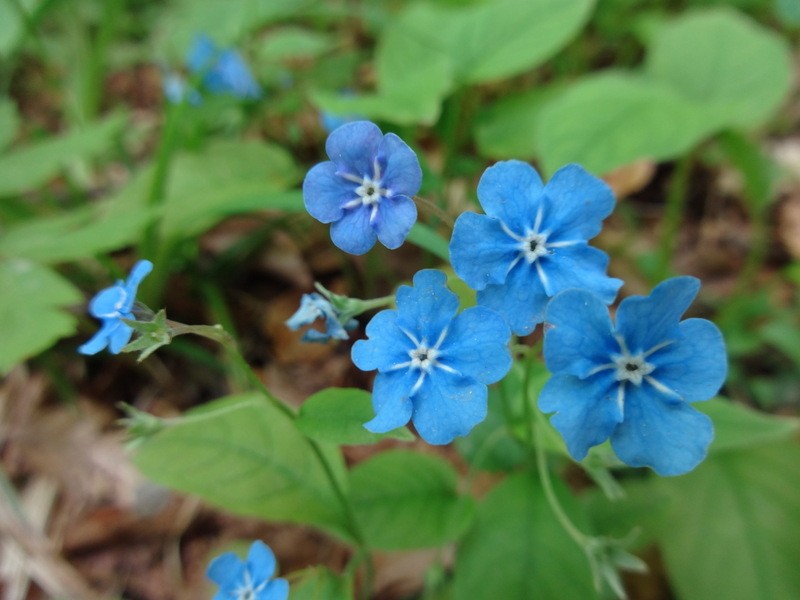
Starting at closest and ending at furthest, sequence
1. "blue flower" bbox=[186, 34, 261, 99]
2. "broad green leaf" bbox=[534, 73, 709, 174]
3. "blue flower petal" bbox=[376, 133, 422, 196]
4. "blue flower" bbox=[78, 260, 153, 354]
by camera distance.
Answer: "blue flower petal" bbox=[376, 133, 422, 196], "blue flower" bbox=[78, 260, 153, 354], "broad green leaf" bbox=[534, 73, 709, 174], "blue flower" bbox=[186, 34, 261, 99]

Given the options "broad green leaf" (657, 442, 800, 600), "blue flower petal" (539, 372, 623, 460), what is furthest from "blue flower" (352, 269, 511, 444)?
"broad green leaf" (657, 442, 800, 600)

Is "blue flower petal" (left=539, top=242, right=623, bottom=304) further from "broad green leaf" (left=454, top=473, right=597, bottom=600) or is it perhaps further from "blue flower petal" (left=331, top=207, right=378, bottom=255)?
"broad green leaf" (left=454, top=473, right=597, bottom=600)

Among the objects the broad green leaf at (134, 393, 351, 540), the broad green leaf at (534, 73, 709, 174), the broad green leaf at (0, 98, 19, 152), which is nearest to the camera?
the broad green leaf at (134, 393, 351, 540)

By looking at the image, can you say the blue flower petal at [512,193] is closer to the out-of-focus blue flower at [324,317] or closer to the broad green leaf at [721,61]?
the out-of-focus blue flower at [324,317]

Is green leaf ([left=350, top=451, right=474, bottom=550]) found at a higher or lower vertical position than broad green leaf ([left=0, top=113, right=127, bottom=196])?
lower

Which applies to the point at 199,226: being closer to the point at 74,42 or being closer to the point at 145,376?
the point at 145,376

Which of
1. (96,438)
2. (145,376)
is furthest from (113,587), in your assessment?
(145,376)

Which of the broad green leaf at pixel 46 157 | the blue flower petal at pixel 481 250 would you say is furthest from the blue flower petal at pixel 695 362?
the broad green leaf at pixel 46 157
